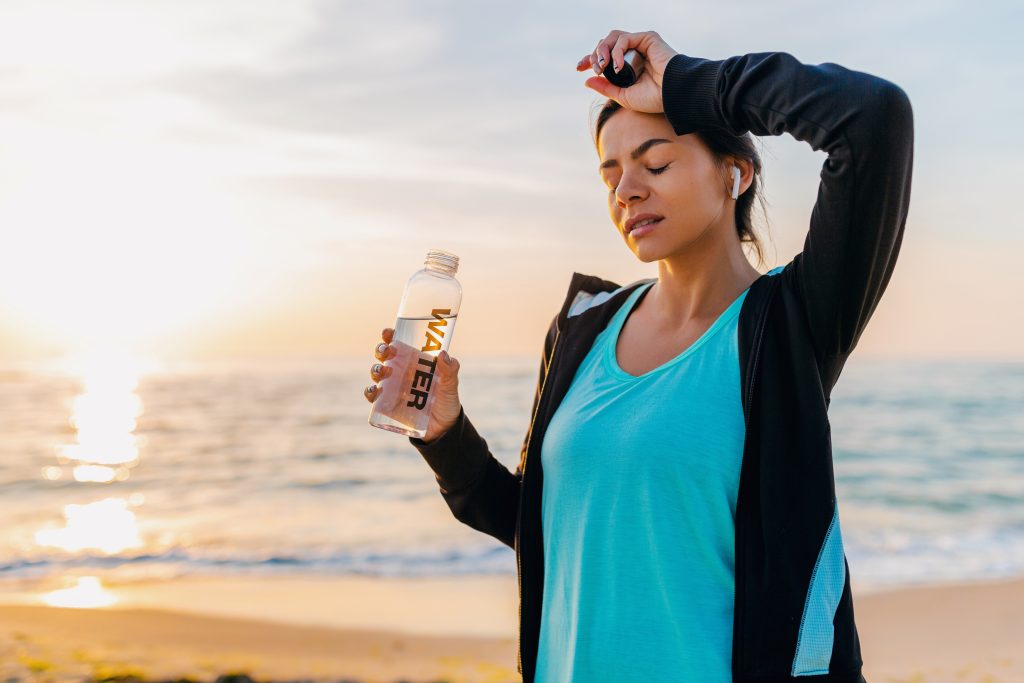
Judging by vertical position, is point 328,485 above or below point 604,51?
above

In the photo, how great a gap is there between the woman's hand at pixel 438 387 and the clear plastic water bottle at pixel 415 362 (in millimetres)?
12

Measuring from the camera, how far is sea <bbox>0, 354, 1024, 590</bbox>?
8.79 metres

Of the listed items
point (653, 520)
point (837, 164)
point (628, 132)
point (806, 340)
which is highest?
point (628, 132)

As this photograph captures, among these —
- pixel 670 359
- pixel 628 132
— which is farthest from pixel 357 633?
pixel 628 132

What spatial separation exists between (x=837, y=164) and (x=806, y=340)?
0.33m

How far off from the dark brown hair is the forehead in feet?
Answer: 0.12

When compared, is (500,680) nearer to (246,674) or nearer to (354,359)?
(246,674)

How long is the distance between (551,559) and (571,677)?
0.25m

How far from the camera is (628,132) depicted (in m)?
2.08

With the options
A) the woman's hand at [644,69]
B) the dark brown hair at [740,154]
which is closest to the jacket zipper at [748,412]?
the dark brown hair at [740,154]

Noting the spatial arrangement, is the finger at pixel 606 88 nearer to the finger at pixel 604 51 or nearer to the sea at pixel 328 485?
the finger at pixel 604 51

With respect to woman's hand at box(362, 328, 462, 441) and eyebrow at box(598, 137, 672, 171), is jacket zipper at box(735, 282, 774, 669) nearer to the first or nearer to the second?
eyebrow at box(598, 137, 672, 171)

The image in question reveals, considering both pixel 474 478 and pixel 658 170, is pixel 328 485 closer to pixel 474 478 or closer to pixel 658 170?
pixel 474 478

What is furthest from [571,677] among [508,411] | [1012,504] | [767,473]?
[508,411]
